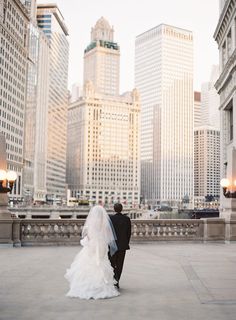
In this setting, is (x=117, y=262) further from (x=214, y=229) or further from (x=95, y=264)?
(x=214, y=229)

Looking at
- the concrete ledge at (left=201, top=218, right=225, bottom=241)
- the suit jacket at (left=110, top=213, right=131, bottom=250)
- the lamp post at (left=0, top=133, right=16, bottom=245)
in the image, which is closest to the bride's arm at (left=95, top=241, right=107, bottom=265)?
the suit jacket at (left=110, top=213, right=131, bottom=250)

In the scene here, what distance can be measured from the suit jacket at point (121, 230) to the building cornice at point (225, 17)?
3002 cm

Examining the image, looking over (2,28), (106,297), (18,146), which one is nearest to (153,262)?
(106,297)

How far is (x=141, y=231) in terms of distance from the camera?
23547mm

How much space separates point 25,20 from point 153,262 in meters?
145

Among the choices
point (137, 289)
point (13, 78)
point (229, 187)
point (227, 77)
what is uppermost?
point (13, 78)

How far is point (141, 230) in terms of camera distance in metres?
23.5

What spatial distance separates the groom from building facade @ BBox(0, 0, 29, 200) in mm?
114172

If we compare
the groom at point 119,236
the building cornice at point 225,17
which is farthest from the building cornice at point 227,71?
the groom at point 119,236

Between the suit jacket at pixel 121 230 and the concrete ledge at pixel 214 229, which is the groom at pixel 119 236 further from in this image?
the concrete ledge at pixel 214 229

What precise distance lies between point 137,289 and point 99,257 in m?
1.39

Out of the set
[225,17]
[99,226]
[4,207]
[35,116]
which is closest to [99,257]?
[99,226]

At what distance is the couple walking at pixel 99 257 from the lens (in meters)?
10.3

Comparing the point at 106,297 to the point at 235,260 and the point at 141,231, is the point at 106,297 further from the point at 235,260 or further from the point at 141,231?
the point at 141,231
